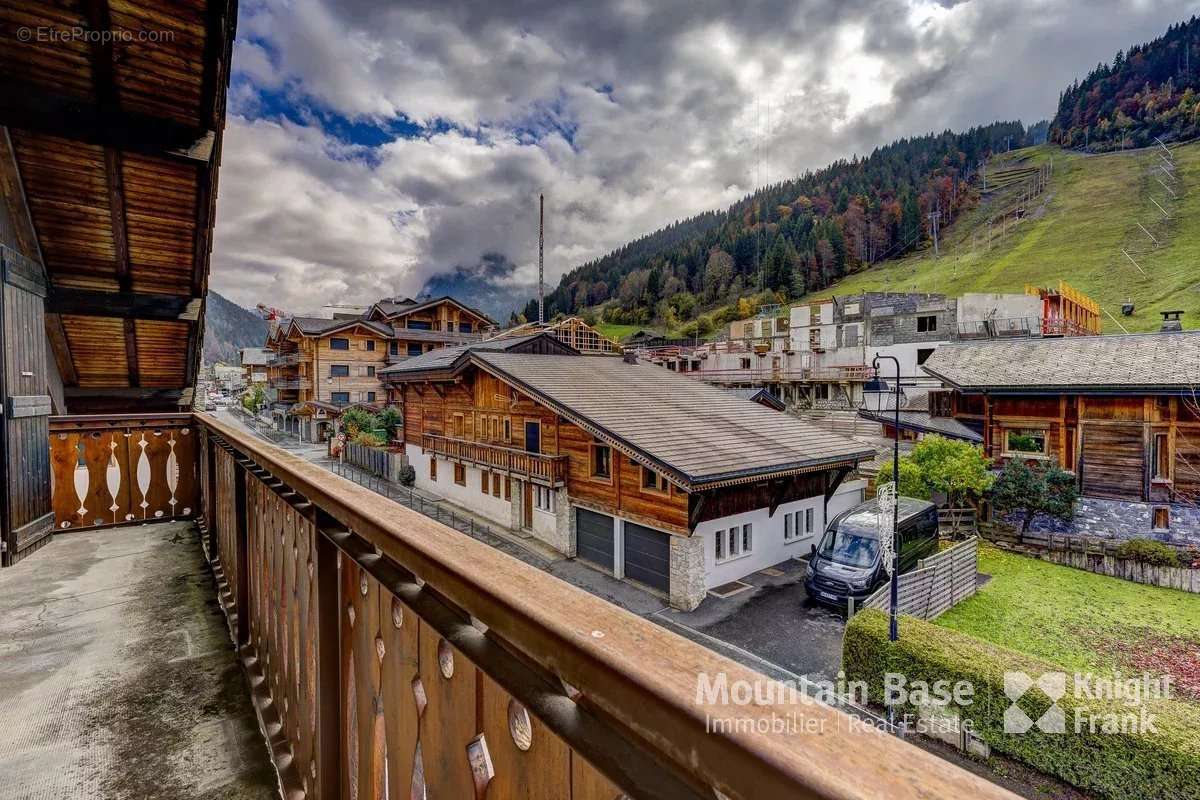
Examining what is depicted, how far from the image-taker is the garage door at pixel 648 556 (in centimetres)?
1229

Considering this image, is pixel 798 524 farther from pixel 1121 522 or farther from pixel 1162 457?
pixel 1162 457

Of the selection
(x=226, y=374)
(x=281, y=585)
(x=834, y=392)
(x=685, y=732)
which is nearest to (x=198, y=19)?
(x=281, y=585)

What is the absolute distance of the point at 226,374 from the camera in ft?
365

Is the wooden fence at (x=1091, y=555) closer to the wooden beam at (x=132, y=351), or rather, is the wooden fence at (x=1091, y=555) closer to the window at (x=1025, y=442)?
the window at (x=1025, y=442)

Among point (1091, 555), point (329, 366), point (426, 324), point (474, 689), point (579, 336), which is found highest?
point (426, 324)

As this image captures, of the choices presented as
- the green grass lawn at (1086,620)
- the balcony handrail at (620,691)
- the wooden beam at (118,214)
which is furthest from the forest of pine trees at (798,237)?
the balcony handrail at (620,691)

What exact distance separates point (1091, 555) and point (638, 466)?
1226 centimetres

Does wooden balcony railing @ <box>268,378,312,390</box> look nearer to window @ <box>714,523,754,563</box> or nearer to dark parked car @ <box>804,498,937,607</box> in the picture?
window @ <box>714,523,754,563</box>

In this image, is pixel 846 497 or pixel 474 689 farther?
pixel 846 497

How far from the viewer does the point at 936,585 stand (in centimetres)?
1084

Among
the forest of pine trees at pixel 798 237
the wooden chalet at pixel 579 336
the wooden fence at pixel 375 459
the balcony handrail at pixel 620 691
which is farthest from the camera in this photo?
the forest of pine trees at pixel 798 237

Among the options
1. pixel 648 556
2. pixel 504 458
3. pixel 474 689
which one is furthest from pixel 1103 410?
pixel 474 689

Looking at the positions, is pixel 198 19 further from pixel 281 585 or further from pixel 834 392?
pixel 834 392

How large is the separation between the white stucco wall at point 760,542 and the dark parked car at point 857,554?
176 cm
